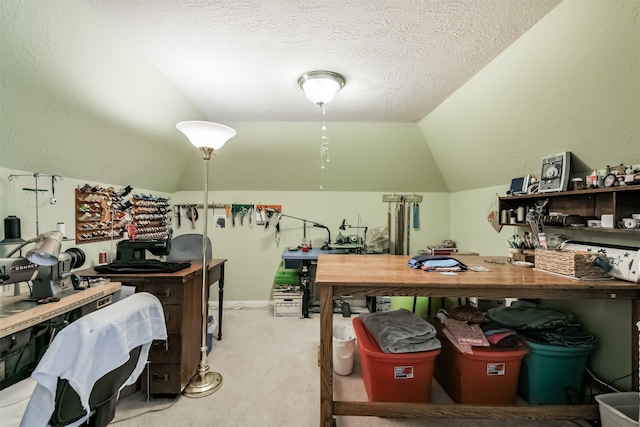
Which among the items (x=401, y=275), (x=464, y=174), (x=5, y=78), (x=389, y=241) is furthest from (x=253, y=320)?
(x=464, y=174)

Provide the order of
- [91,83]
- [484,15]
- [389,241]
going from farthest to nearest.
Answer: [389,241]
[91,83]
[484,15]

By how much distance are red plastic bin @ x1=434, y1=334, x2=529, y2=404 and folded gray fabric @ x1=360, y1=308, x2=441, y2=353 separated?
238mm

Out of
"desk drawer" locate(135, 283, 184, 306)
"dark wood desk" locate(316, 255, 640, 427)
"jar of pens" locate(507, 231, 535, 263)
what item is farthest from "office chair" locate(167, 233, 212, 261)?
"jar of pens" locate(507, 231, 535, 263)

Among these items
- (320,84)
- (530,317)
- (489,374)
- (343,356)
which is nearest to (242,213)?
(320,84)

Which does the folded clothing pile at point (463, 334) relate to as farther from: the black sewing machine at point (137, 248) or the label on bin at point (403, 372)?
the black sewing machine at point (137, 248)

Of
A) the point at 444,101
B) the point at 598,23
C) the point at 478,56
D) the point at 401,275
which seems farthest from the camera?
the point at 444,101

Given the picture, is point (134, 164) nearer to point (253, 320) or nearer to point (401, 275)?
point (253, 320)

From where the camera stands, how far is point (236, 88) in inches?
94.2

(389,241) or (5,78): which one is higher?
(5,78)

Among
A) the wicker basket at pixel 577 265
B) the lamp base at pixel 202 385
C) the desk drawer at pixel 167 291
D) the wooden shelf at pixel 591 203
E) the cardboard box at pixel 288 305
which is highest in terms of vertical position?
the wooden shelf at pixel 591 203

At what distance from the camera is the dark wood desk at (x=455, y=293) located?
1449mm

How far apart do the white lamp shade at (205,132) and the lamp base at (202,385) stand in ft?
6.02

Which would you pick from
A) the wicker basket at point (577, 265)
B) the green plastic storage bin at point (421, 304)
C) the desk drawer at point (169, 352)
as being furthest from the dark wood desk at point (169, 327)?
the wicker basket at point (577, 265)

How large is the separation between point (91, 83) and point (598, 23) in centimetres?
299
